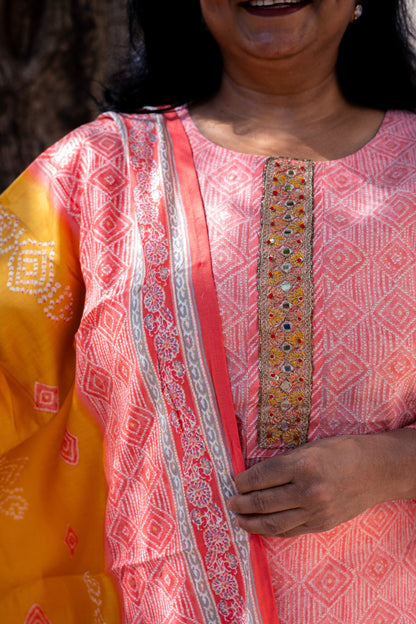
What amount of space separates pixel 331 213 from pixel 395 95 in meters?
0.35

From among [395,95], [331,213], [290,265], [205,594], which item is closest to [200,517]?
[205,594]

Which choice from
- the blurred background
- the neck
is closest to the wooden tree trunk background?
the blurred background

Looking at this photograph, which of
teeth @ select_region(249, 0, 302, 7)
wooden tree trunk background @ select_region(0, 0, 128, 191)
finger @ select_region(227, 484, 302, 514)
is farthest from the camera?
wooden tree trunk background @ select_region(0, 0, 128, 191)

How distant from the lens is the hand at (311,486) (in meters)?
1.11

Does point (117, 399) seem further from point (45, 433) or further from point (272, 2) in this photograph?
point (272, 2)

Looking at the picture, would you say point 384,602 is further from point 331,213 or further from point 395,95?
point 395,95

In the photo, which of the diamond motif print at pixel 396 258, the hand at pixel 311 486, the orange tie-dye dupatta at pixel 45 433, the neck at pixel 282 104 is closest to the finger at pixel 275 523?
the hand at pixel 311 486

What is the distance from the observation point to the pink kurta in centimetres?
117

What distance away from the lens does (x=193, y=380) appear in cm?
116

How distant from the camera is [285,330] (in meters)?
1.16

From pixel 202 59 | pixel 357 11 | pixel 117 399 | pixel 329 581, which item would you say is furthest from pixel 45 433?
pixel 357 11

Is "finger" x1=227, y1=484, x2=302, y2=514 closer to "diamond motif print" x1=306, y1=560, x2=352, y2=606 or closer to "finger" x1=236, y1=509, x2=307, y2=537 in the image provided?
"finger" x1=236, y1=509, x2=307, y2=537

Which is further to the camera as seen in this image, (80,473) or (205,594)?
(80,473)

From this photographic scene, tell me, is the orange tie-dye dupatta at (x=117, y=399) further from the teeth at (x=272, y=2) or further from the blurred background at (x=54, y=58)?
the blurred background at (x=54, y=58)
